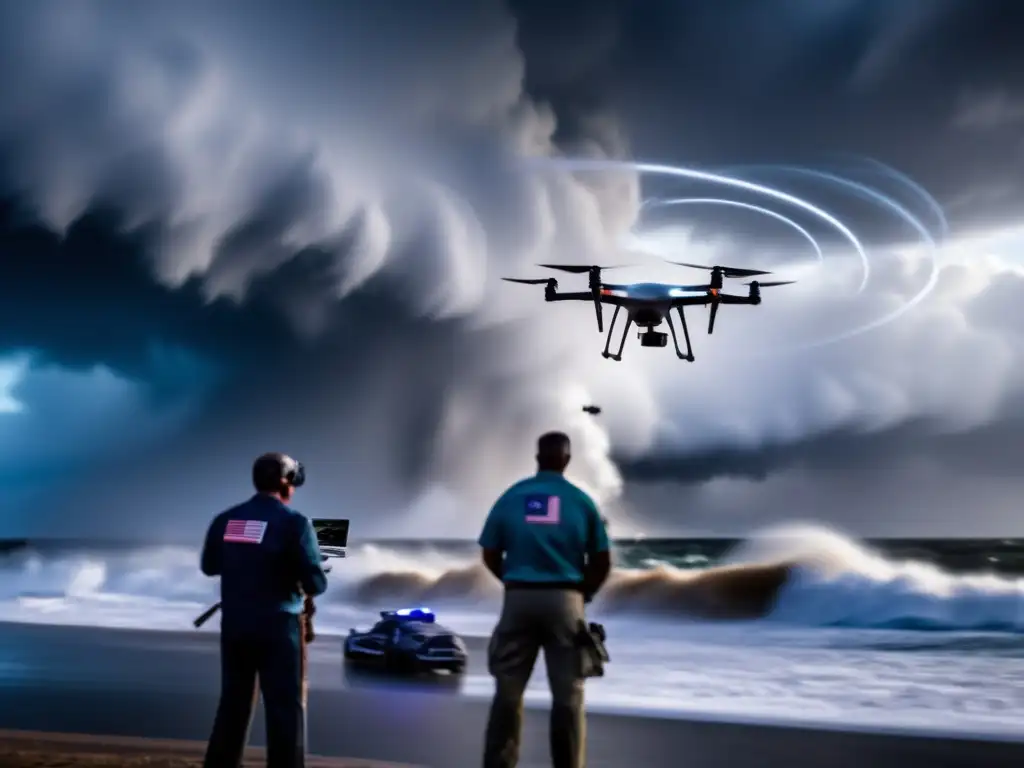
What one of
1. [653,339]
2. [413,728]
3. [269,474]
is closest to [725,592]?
[653,339]

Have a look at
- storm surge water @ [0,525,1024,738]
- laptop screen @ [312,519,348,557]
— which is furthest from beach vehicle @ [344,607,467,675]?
laptop screen @ [312,519,348,557]

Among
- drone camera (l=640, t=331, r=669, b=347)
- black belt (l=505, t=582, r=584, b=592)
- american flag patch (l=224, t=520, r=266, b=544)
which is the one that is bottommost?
black belt (l=505, t=582, r=584, b=592)

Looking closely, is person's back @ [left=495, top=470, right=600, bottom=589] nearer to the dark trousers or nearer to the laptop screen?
the dark trousers

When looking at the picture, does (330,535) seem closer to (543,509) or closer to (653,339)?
(543,509)

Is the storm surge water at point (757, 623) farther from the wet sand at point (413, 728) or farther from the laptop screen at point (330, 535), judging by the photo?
the laptop screen at point (330, 535)

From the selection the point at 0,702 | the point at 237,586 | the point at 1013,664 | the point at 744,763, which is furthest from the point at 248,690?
the point at 1013,664
